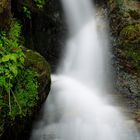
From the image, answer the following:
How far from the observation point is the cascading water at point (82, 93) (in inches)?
283

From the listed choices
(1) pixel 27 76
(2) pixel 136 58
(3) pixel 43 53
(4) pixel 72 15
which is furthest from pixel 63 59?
(1) pixel 27 76

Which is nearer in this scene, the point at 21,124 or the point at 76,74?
the point at 21,124

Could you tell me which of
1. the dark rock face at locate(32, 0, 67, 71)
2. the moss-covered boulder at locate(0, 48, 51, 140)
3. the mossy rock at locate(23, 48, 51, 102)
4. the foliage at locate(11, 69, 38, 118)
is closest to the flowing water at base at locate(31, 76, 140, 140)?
the moss-covered boulder at locate(0, 48, 51, 140)

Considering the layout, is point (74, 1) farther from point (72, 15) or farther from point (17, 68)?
point (17, 68)

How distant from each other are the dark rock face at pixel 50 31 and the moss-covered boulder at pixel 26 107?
3.28m

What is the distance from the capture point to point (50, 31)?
1066 cm

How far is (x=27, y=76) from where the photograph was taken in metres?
A: 6.51

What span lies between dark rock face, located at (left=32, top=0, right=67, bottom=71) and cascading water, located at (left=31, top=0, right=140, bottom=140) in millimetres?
278

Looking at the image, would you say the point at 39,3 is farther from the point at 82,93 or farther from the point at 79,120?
the point at 79,120

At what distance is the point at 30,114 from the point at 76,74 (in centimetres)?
389

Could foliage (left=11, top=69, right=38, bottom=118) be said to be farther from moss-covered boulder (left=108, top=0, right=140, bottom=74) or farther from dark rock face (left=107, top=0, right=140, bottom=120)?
moss-covered boulder (left=108, top=0, right=140, bottom=74)

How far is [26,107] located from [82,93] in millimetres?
2898

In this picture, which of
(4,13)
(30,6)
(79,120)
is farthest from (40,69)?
(30,6)

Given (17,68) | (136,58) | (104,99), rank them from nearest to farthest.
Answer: (17,68)
(104,99)
(136,58)
